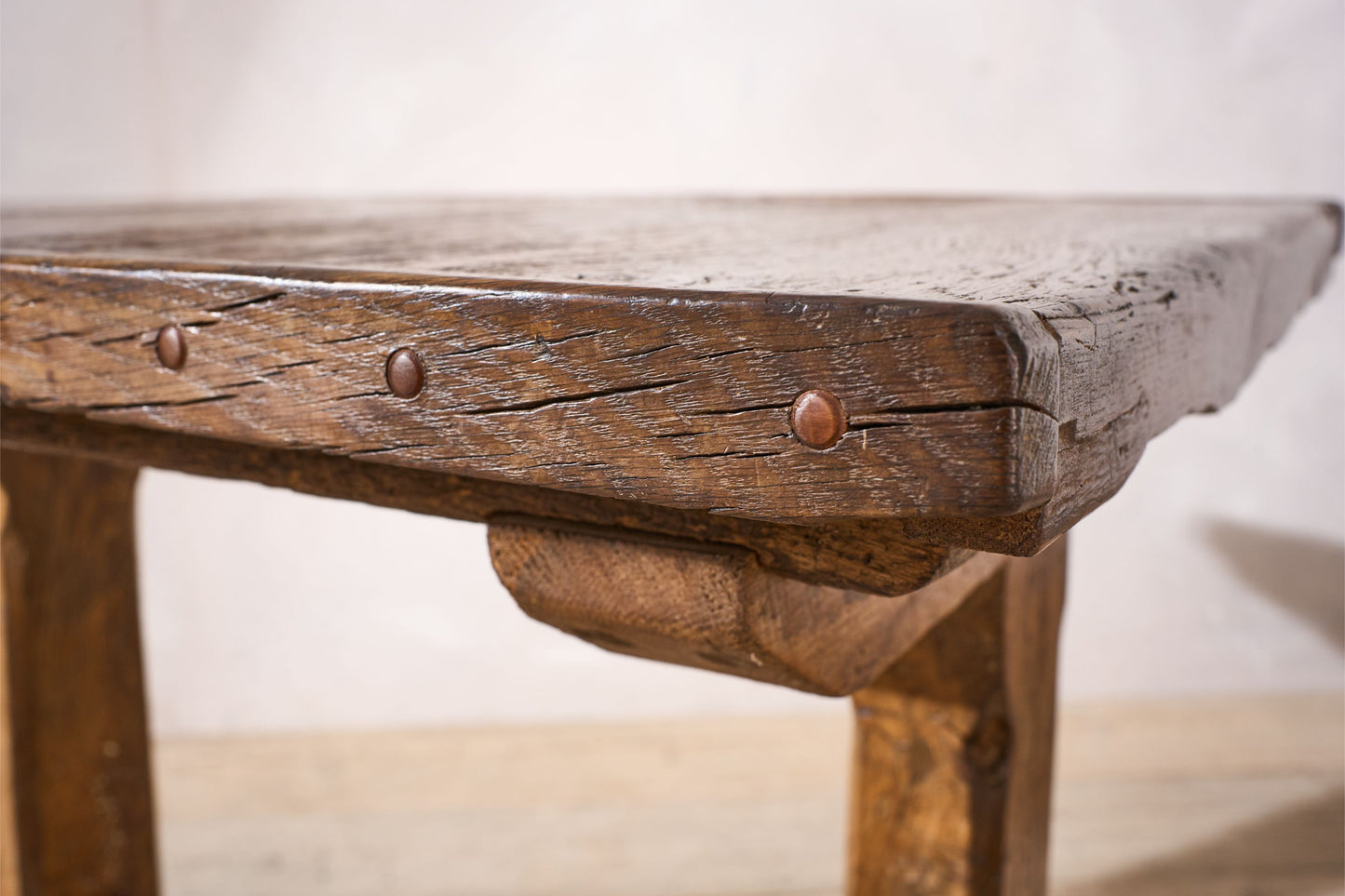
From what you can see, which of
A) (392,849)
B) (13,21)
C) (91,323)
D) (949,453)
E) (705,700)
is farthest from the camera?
(705,700)

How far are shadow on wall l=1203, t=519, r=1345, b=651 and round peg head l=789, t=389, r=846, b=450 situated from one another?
1.95 meters

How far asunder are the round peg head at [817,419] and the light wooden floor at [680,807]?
1.24 metres

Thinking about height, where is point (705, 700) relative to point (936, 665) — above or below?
below

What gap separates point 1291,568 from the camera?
7.04 feet

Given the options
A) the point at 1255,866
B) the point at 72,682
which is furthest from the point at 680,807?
the point at 72,682

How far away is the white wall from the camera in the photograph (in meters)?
2.03

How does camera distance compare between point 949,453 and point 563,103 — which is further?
point 563,103

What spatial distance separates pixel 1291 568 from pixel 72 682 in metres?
1.86

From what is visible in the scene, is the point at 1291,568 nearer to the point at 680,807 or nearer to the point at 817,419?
the point at 680,807

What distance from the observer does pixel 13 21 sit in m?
1.99

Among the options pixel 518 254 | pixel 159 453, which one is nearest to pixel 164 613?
pixel 159 453

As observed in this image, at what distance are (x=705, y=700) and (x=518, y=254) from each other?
1680 mm

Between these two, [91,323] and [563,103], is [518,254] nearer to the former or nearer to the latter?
[91,323]

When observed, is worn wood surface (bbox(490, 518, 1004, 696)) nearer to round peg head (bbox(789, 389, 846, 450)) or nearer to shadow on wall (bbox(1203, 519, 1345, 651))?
round peg head (bbox(789, 389, 846, 450))
